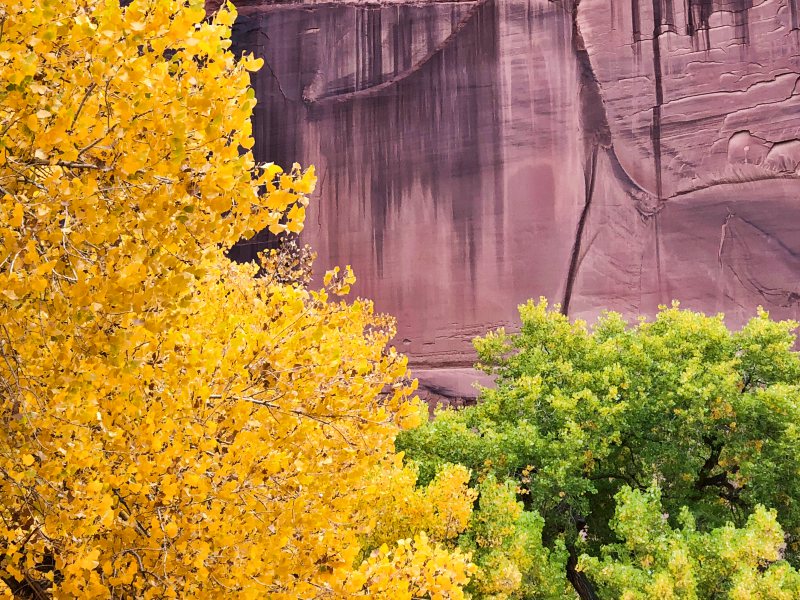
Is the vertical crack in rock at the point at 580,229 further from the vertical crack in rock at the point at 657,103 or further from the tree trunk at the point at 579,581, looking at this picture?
the tree trunk at the point at 579,581

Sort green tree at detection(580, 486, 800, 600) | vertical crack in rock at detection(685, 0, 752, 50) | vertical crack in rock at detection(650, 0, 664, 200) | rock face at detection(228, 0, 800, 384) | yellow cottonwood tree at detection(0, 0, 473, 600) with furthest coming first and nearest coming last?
vertical crack in rock at detection(650, 0, 664, 200)
vertical crack in rock at detection(685, 0, 752, 50)
rock face at detection(228, 0, 800, 384)
green tree at detection(580, 486, 800, 600)
yellow cottonwood tree at detection(0, 0, 473, 600)

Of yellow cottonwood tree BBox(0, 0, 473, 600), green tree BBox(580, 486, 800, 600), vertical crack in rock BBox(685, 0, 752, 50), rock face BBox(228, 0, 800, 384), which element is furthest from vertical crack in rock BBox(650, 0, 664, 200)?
yellow cottonwood tree BBox(0, 0, 473, 600)

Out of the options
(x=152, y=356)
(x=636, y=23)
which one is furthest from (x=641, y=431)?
(x=636, y=23)

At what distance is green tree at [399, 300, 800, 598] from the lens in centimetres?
877

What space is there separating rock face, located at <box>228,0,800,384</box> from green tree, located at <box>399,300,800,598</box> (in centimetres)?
653

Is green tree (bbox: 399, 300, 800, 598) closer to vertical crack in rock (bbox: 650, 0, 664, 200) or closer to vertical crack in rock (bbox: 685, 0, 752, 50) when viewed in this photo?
vertical crack in rock (bbox: 650, 0, 664, 200)

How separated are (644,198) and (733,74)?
129 inches

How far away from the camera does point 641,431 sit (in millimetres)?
9516

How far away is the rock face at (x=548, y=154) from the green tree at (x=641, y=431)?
6525 mm

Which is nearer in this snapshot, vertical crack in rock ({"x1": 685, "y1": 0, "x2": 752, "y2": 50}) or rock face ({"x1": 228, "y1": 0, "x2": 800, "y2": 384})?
rock face ({"x1": 228, "y1": 0, "x2": 800, "y2": 384})

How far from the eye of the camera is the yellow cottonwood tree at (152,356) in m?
2.34

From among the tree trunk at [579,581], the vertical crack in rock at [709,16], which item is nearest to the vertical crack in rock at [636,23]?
the vertical crack in rock at [709,16]

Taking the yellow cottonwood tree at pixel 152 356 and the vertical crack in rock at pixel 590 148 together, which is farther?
the vertical crack in rock at pixel 590 148

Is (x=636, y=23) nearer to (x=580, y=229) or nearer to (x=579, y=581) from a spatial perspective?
(x=580, y=229)
